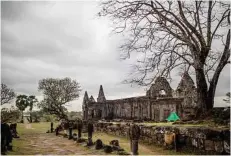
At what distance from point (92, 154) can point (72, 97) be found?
37.3 metres

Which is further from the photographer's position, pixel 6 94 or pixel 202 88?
pixel 6 94

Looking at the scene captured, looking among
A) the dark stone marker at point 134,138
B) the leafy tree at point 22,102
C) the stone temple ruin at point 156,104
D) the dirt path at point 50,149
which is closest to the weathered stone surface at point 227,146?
the dark stone marker at point 134,138

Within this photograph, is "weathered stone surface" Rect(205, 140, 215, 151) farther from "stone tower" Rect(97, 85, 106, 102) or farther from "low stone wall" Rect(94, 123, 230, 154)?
"stone tower" Rect(97, 85, 106, 102)

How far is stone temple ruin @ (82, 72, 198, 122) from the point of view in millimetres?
24406

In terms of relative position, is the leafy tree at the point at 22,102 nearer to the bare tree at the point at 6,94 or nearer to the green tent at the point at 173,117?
the bare tree at the point at 6,94

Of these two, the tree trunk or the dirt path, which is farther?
the tree trunk

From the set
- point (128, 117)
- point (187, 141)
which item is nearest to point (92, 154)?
point (187, 141)

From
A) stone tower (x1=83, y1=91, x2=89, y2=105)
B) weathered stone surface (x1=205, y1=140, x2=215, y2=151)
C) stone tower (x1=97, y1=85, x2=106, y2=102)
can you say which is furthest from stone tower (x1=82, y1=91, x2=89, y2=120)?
weathered stone surface (x1=205, y1=140, x2=215, y2=151)

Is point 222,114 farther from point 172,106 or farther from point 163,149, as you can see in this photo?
point 172,106

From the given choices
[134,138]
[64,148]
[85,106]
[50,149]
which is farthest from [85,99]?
[134,138]

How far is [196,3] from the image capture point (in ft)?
43.4

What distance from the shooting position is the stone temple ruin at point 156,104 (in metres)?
24.4

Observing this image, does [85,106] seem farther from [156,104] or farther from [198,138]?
[198,138]

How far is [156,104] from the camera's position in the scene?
27188mm
